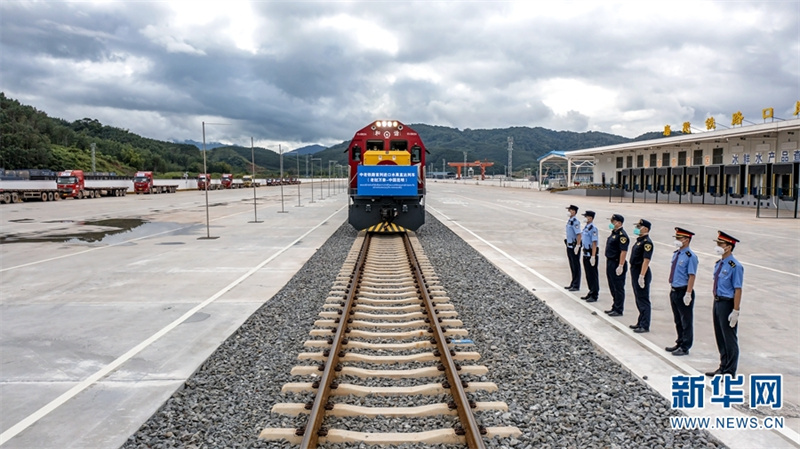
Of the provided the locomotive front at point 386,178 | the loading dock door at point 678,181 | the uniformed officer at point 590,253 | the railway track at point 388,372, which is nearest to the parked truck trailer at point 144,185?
the locomotive front at point 386,178

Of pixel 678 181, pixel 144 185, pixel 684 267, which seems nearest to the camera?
pixel 684 267

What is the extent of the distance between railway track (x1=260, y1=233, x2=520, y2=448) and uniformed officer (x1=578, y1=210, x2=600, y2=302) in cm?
277

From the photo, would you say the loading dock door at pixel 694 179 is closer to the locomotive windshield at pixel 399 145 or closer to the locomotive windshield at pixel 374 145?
the locomotive windshield at pixel 399 145

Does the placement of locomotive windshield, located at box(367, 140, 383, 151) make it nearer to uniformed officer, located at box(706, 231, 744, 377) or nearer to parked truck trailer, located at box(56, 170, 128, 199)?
uniformed officer, located at box(706, 231, 744, 377)

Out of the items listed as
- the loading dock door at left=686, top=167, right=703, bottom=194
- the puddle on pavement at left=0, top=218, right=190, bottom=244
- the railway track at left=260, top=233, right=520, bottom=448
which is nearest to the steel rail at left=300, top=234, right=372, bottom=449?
the railway track at left=260, top=233, right=520, bottom=448

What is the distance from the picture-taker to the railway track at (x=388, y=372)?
193 inches

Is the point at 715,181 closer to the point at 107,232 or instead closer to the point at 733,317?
the point at 107,232

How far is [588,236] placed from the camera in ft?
33.4

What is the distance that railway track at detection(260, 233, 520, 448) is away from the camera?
4902 mm

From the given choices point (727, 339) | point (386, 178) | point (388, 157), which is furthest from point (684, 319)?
point (388, 157)

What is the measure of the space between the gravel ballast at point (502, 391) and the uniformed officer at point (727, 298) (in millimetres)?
1141

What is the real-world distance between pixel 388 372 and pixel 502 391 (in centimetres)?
130

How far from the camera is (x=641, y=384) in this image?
6.16 metres

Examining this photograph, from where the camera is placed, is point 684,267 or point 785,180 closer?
point 684,267
